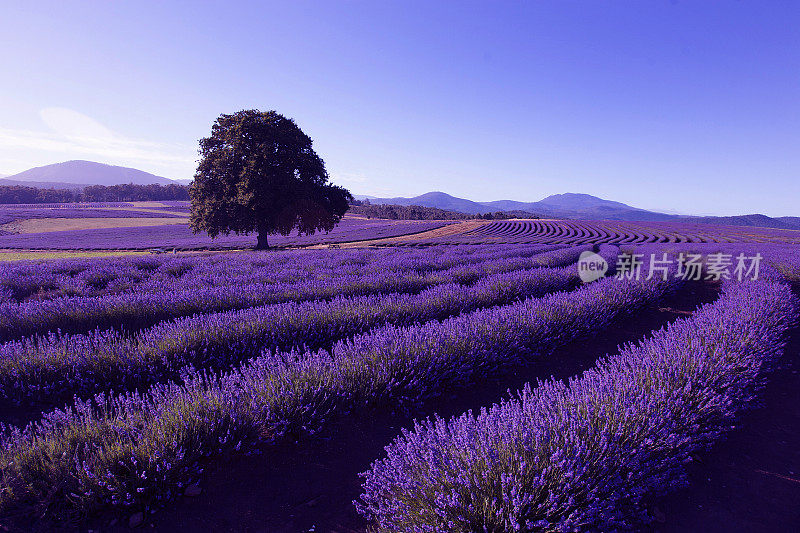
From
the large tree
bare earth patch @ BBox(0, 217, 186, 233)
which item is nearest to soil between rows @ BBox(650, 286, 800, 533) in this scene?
the large tree

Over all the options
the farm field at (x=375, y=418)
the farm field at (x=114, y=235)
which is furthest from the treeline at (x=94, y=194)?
the farm field at (x=375, y=418)

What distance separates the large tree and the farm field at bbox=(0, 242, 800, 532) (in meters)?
12.4

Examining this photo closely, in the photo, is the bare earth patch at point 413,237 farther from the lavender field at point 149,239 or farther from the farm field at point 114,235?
the farm field at point 114,235

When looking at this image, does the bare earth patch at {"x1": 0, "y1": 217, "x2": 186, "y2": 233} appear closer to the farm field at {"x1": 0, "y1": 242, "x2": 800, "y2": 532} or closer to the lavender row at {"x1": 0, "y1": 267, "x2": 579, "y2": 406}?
the lavender row at {"x1": 0, "y1": 267, "x2": 579, "y2": 406}

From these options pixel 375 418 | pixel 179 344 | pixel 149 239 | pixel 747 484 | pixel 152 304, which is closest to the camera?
pixel 747 484

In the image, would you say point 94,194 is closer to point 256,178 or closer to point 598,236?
point 256,178

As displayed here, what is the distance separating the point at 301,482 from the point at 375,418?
751 millimetres

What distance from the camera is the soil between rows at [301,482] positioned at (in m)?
1.79

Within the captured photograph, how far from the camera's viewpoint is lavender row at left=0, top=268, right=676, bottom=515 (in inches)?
66.0

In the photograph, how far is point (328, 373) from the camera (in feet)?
8.39

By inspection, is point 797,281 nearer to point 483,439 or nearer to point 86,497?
point 483,439

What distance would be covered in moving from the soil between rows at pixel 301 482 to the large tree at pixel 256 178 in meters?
14.9

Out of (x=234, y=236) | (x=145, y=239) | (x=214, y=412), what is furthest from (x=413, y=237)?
(x=214, y=412)

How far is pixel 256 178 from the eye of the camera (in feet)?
51.9
